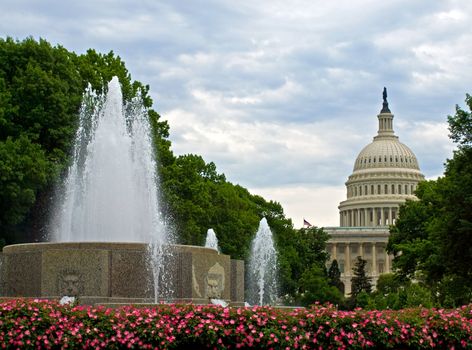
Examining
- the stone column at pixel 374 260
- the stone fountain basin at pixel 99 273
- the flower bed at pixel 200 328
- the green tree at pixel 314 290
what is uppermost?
the stone column at pixel 374 260

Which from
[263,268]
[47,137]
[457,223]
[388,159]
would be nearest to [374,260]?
[388,159]

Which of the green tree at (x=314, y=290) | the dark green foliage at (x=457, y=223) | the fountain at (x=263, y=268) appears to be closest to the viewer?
the dark green foliage at (x=457, y=223)

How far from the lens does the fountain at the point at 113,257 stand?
21.4 m

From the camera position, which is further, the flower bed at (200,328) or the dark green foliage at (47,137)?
the dark green foliage at (47,137)

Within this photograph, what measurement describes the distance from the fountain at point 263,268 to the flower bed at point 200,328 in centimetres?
4148

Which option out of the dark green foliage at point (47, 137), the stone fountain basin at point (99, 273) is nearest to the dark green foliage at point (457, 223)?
the dark green foliage at point (47, 137)

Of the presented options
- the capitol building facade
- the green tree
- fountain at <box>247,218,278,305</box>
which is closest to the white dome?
the capitol building facade

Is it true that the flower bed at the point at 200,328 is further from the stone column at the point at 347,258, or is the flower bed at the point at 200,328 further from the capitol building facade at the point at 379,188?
the capitol building facade at the point at 379,188

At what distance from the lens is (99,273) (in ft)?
69.8

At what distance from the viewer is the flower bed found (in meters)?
15.8

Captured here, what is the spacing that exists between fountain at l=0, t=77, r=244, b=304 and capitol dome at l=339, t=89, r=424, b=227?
165m

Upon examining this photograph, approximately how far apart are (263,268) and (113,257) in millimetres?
44896

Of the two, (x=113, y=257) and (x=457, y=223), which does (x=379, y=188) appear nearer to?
(x=457, y=223)

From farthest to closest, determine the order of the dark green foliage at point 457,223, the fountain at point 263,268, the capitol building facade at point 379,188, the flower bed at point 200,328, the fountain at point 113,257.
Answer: the capitol building facade at point 379,188 → the fountain at point 263,268 → the dark green foliage at point 457,223 → the fountain at point 113,257 → the flower bed at point 200,328
